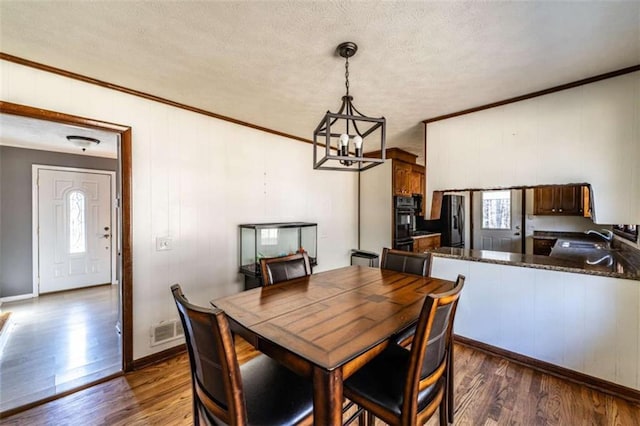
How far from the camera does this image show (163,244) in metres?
2.54

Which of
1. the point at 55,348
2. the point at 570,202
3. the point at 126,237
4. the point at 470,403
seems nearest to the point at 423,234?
the point at 570,202

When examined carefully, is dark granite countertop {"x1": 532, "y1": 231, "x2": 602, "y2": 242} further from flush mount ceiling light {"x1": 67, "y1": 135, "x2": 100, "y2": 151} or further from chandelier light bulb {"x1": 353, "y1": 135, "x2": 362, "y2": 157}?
flush mount ceiling light {"x1": 67, "y1": 135, "x2": 100, "y2": 151}

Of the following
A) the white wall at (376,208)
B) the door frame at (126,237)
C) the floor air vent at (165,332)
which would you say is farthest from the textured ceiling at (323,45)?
the floor air vent at (165,332)

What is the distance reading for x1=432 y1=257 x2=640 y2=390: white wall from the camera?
6.49ft

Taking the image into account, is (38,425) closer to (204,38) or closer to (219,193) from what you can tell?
(219,193)

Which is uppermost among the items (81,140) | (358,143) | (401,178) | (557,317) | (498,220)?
(81,140)

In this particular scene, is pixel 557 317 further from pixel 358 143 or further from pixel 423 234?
pixel 423 234

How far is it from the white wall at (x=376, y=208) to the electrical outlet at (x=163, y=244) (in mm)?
3006

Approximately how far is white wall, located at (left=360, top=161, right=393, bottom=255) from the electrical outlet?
118 inches

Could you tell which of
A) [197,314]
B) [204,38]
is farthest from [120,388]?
[204,38]

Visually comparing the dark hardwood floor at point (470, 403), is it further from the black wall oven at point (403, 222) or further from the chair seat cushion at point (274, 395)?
the black wall oven at point (403, 222)

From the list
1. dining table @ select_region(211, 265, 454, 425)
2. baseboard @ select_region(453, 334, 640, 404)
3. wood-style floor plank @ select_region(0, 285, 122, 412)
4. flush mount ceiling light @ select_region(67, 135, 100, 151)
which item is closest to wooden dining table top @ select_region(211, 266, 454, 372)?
dining table @ select_region(211, 265, 454, 425)

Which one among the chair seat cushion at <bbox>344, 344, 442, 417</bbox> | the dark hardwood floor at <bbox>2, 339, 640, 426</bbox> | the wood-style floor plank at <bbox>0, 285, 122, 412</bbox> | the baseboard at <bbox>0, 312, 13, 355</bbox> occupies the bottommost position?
the dark hardwood floor at <bbox>2, 339, 640, 426</bbox>

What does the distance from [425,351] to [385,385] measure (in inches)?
11.0
